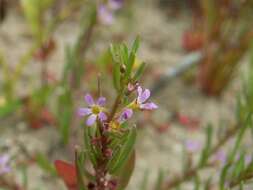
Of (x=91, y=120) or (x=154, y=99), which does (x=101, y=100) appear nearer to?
(x=91, y=120)

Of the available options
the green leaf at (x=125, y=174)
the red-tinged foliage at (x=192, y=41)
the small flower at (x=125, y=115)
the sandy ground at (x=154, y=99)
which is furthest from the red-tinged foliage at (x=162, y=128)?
the small flower at (x=125, y=115)

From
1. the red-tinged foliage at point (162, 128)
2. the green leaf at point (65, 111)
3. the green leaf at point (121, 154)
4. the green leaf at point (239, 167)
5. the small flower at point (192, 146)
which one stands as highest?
the green leaf at point (121, 154)

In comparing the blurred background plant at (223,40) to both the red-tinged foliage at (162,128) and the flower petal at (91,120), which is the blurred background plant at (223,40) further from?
the flower petal at (91,120)

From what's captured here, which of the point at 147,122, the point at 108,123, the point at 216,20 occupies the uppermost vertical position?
the point at 108,123

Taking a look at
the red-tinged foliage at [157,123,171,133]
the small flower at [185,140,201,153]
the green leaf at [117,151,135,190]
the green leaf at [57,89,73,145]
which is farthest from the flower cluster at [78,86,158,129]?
the red-tinged foliage at [157,123,171,133]

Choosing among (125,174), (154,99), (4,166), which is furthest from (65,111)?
(125,174)

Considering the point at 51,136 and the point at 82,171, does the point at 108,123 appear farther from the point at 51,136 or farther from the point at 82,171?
the point at 51,136

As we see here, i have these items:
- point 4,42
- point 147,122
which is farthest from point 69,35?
point 147,122

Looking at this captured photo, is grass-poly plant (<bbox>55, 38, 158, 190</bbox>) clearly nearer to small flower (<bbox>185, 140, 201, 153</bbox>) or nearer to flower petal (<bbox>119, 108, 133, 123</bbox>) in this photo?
flower petal (<bbox>119, 108, 133, 123</bbox>)
